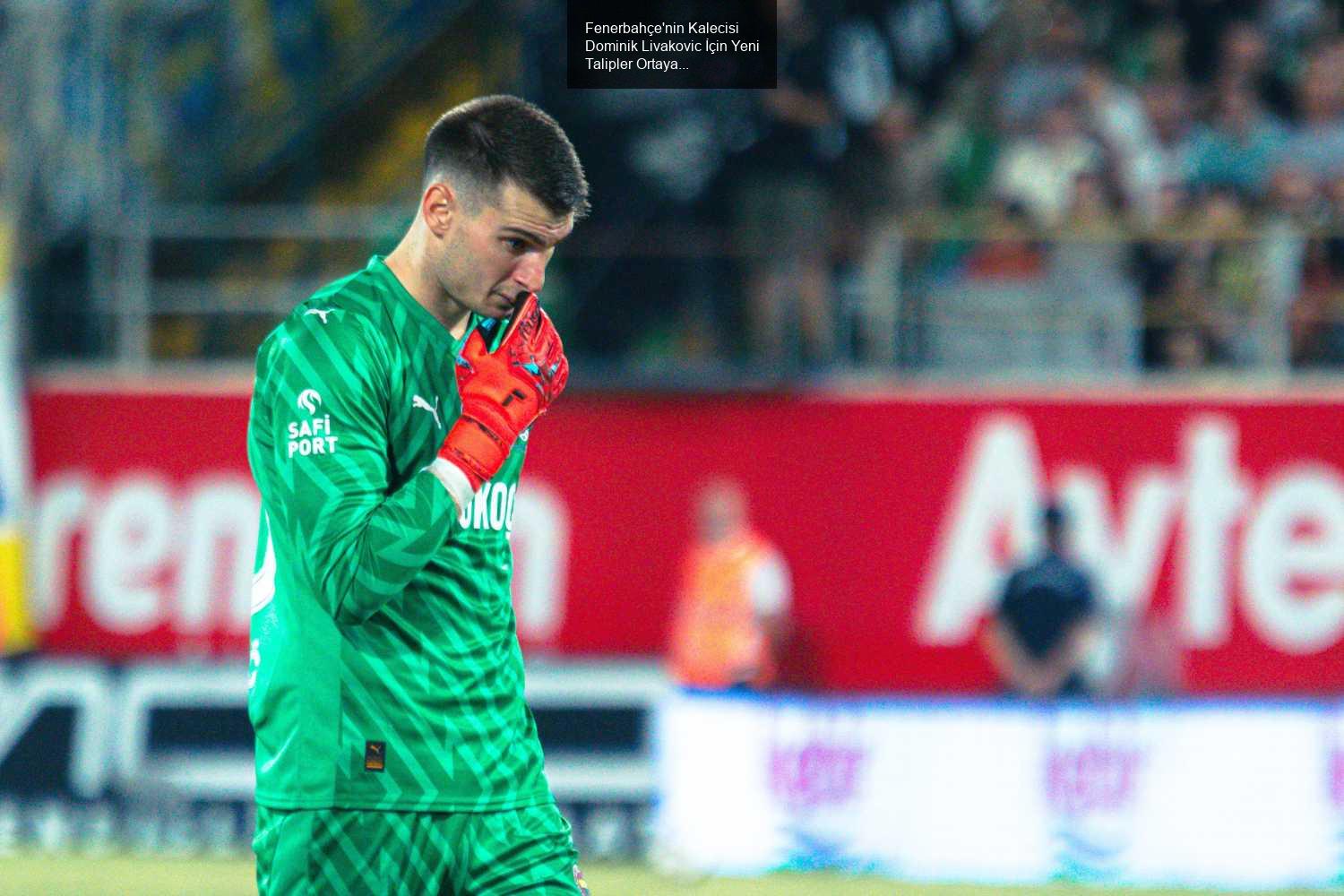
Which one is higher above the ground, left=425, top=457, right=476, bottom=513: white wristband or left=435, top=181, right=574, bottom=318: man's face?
left=435, top=181, right=574, bottom=318: man's face

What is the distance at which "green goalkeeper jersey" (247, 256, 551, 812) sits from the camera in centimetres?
318

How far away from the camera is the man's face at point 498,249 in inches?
128

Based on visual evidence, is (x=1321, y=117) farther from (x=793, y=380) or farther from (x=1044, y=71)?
(x=793, y=380)

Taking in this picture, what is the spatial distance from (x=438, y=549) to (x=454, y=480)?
110mm

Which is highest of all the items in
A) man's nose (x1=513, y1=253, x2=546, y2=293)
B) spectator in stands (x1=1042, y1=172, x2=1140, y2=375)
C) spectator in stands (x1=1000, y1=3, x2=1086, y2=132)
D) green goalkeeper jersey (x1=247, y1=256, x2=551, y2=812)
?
spectator in stands (x1=1000, y1=3, x2=1086, y2=132)

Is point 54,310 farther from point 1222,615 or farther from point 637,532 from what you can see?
point 1222,615

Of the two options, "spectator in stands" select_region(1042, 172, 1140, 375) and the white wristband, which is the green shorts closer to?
the white wristband

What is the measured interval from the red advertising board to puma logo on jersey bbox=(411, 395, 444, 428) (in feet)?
28.3

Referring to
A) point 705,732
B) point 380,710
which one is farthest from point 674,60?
point 705,732

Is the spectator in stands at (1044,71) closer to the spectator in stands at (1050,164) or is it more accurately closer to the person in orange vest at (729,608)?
the spectator in stands at (1050,164)

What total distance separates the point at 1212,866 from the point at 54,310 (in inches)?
274

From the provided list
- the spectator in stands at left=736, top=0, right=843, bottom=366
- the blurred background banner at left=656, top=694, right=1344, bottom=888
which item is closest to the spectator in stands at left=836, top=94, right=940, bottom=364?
the spectator in stands at left=736, top=0, right=843, bottom=366

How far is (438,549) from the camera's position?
10.3ft

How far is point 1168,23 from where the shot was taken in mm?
12453
